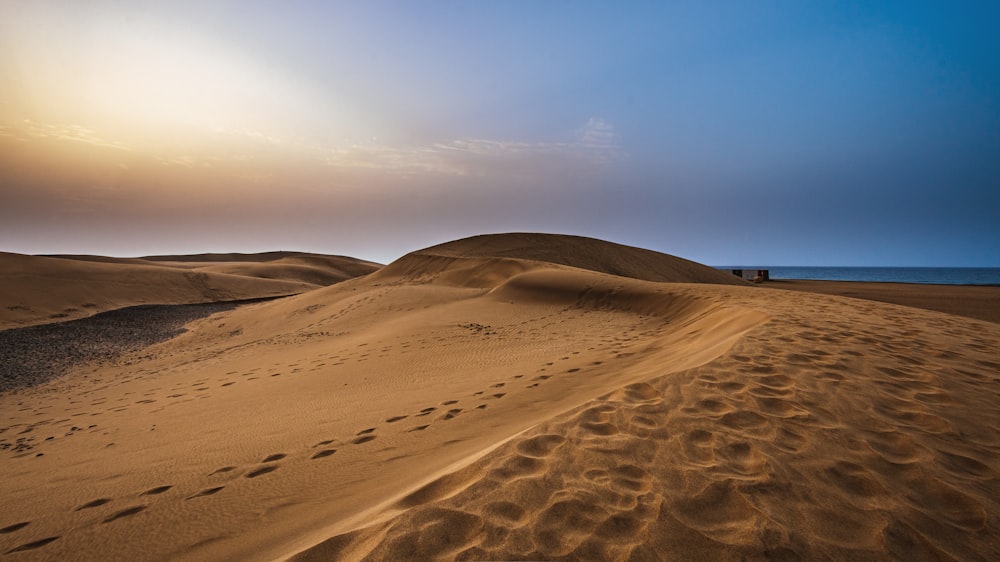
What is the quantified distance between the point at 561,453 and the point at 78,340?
20507 millimetres

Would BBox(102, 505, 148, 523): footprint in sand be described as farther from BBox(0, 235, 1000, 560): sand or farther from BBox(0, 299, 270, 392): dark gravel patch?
BBox(0, 299, 270, 392): dark gravel patch

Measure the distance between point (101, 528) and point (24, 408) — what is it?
25.6 feet

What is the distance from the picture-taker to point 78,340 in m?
15.0

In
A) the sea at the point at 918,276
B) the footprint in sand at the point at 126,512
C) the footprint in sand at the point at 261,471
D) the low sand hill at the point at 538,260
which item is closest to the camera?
the footprint in sand at the point at 126,512

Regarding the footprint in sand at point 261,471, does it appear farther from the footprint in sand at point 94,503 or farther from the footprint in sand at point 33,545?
the footprint in sand at point 33,545

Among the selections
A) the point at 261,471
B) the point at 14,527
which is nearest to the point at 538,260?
the point at 261,471

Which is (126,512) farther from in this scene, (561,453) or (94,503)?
(561,453)

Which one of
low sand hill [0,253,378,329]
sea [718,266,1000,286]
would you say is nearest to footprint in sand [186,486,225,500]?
low sand hill [0,253,378,329]

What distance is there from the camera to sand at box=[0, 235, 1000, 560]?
2.06 m

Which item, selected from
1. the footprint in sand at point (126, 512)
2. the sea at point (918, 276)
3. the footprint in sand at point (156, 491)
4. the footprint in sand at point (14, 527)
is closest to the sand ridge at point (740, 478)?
the footprint in sand at point (126, 512)

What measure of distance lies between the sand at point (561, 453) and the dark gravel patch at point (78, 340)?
3943mm

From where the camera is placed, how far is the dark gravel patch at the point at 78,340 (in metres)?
10.8

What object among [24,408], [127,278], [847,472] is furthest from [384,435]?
[127,278]

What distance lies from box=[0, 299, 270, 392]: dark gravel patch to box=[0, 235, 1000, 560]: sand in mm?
3943
